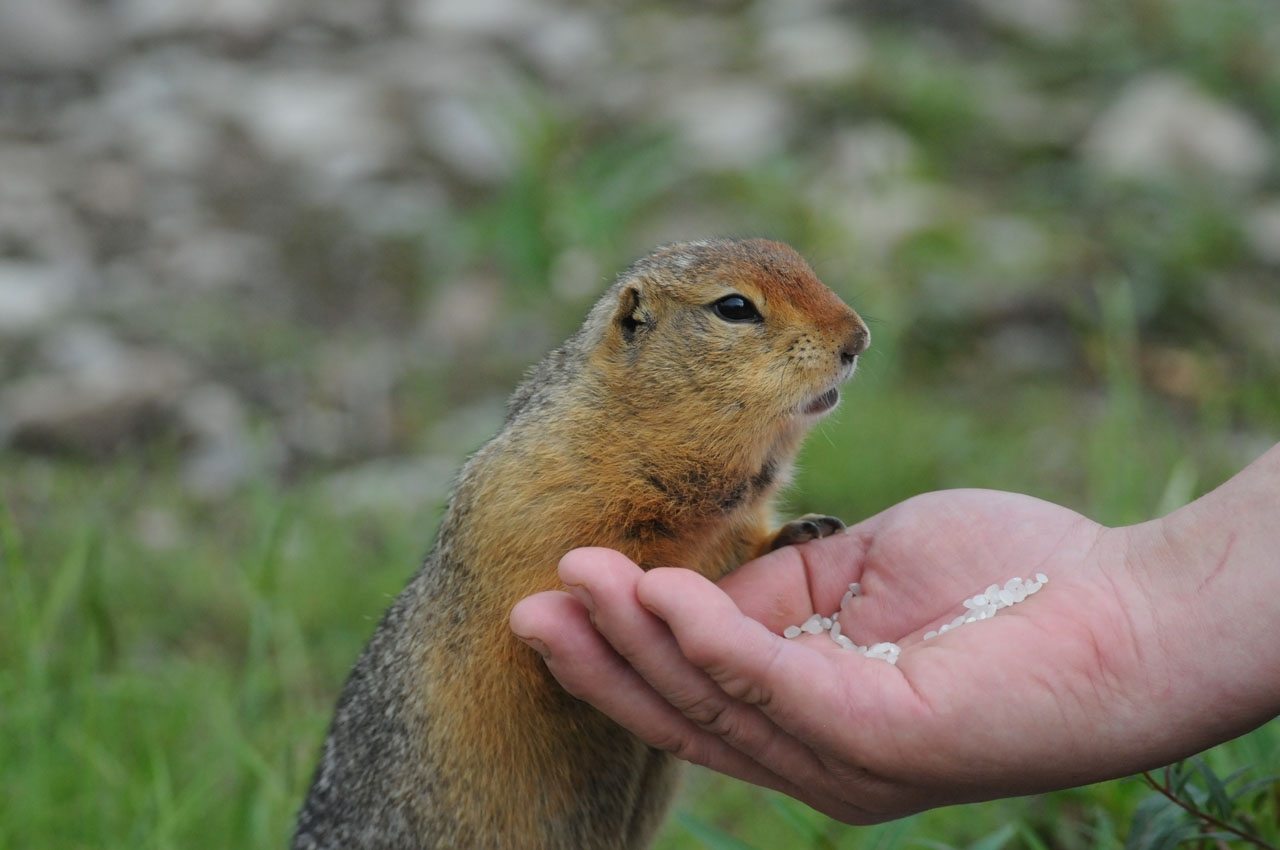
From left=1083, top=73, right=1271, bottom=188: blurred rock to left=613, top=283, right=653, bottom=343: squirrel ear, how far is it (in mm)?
5615

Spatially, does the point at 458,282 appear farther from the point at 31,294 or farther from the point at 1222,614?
the point at 1222,614

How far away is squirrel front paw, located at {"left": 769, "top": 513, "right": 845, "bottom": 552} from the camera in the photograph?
300 centimetres

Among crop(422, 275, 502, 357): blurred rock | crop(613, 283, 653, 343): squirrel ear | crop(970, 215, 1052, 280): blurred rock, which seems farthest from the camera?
crop(422, 275, 502, 357): blurred rock

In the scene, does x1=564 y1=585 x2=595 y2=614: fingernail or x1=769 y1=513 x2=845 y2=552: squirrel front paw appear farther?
x1=769 y1=513 x2=845 y2=552: squirrel front paw

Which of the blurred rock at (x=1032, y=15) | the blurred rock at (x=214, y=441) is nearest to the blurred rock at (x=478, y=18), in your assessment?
the blurred rock at (x=1032, y=15)

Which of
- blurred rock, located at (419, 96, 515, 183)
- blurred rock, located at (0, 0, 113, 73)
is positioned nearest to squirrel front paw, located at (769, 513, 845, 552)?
blurred rock, located at (419, 96, 515, 183)

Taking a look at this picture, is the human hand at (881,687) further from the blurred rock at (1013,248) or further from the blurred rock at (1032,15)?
the blurred rock at (1032,15)

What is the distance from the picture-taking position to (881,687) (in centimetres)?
229

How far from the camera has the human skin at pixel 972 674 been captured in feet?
7.43

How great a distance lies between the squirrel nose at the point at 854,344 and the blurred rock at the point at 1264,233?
216 inches

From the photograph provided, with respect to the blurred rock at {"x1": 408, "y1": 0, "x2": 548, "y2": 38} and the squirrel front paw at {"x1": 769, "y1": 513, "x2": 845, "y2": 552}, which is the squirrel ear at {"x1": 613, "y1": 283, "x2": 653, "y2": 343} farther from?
the blurred rock at {"x1": 408, "y1": 0, "x2": 548, "y2": 38}

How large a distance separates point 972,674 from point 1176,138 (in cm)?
688

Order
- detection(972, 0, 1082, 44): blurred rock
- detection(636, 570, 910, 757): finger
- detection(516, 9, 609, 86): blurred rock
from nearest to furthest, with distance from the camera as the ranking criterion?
detection(636, 570, 910, 757): finger < detection(972, 0, 1082, 44): blurred rock < detection(516, 9, 609, 86): blurred rock

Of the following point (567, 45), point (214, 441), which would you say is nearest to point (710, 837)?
point (214, 441)
